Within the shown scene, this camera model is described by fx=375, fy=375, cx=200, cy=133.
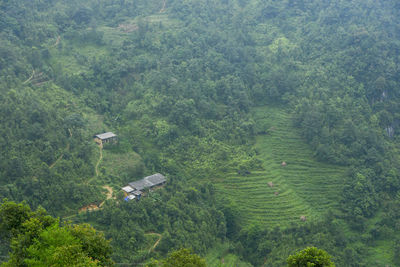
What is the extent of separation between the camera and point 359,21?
1334 inches

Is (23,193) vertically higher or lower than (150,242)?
higher

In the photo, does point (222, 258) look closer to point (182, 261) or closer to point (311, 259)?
point (182, 261)

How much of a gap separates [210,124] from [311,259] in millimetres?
16688

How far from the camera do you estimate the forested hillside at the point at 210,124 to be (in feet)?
66.7

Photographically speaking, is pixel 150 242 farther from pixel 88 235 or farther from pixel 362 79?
pixel 362 79

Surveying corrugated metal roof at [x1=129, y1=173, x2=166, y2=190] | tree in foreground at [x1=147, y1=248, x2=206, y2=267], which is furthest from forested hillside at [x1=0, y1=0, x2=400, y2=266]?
tree in foreground at [x1=147, y1=248, x2=206, y2=267]

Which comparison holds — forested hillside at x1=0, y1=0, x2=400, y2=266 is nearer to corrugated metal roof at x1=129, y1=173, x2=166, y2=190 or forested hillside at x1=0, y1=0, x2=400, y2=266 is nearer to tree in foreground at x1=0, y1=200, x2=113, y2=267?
corrugated metal roof at x1=129, y1=173, x2=166, y2=190

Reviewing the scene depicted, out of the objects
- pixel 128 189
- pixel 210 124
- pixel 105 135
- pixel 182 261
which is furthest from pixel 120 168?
pixel 182 261

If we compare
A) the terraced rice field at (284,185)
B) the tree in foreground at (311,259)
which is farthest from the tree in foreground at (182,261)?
the terraced rice field at (284,185)

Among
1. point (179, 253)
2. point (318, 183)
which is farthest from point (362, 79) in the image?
point (179, 253)

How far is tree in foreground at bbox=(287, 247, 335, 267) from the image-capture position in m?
11.1

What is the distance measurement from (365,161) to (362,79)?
749cm

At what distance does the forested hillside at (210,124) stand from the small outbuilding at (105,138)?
0.49 m

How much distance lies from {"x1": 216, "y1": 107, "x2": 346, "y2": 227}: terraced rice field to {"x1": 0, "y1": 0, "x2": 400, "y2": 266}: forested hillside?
9 centimetres
